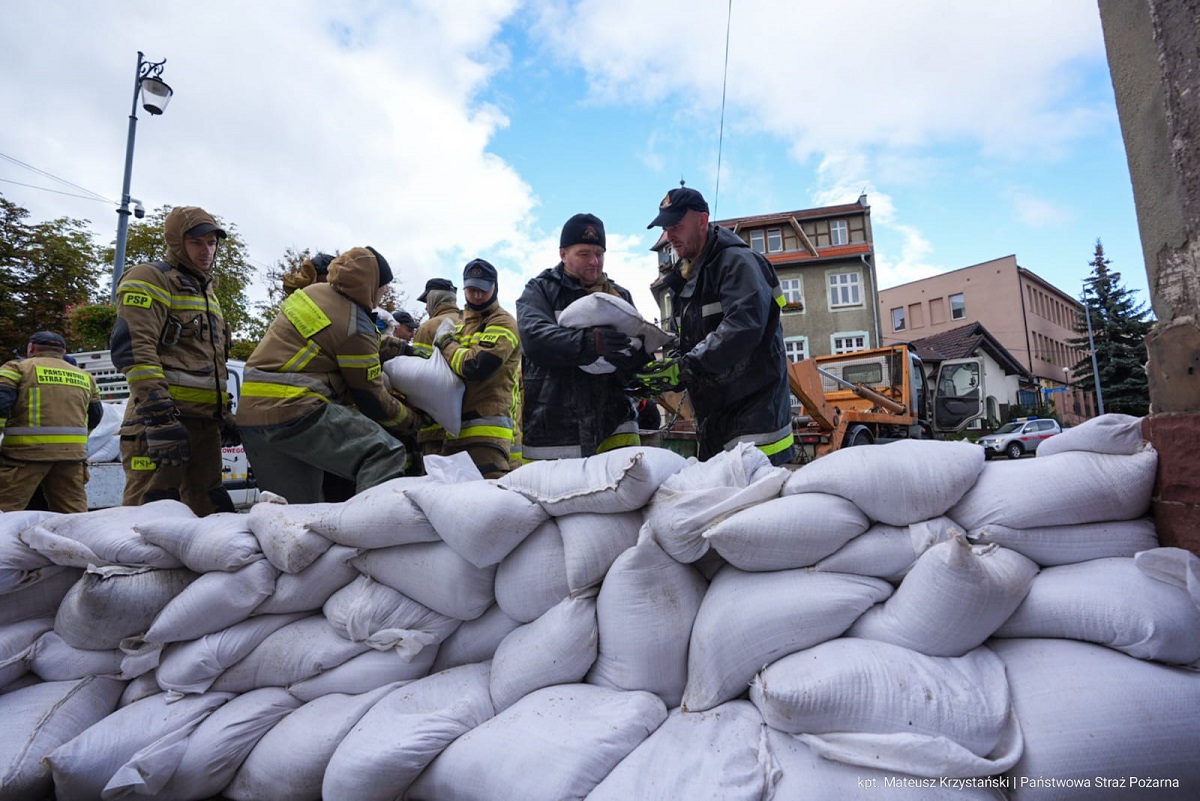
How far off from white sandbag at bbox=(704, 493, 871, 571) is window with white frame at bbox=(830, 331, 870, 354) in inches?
970

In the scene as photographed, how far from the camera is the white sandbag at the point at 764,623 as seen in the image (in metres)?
1.17

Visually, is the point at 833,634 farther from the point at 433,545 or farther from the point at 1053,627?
the point at 433,545

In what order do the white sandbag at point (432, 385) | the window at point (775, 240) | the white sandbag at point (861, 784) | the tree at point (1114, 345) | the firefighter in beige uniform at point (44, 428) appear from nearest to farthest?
the white sandbag at point (861, 784), the white sandbag at point (432, 385), the firefighter in beige uniform at point (44, 428), the tree at point (1114, 345), the window at point (775, 240)

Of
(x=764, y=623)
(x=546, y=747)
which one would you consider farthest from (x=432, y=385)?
(x=764, y=623)

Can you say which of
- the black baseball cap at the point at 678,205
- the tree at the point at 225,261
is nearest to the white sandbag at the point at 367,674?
the black baseball cap at the point at 678,205

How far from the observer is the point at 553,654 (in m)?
1.31

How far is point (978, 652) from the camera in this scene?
112 centimetres

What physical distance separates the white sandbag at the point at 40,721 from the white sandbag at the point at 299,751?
401mm

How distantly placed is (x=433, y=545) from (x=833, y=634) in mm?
934

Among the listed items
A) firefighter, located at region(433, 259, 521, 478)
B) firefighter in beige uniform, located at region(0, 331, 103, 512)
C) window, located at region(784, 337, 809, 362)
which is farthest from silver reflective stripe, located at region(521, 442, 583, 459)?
window, located at region(784, 337, 809, 362)

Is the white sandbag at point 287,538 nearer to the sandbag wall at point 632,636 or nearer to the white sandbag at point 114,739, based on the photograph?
the sandbag wall at point 632,636

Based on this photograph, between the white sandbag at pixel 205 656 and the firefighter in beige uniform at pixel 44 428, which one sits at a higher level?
the firefighter in beige uniform at pixel 44 428

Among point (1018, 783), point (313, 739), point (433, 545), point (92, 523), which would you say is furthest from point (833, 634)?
point (92, 523)

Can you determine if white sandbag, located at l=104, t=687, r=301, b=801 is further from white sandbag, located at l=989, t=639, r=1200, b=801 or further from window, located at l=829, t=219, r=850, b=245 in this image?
window, located at l=829, t=219, r=850, b=245
